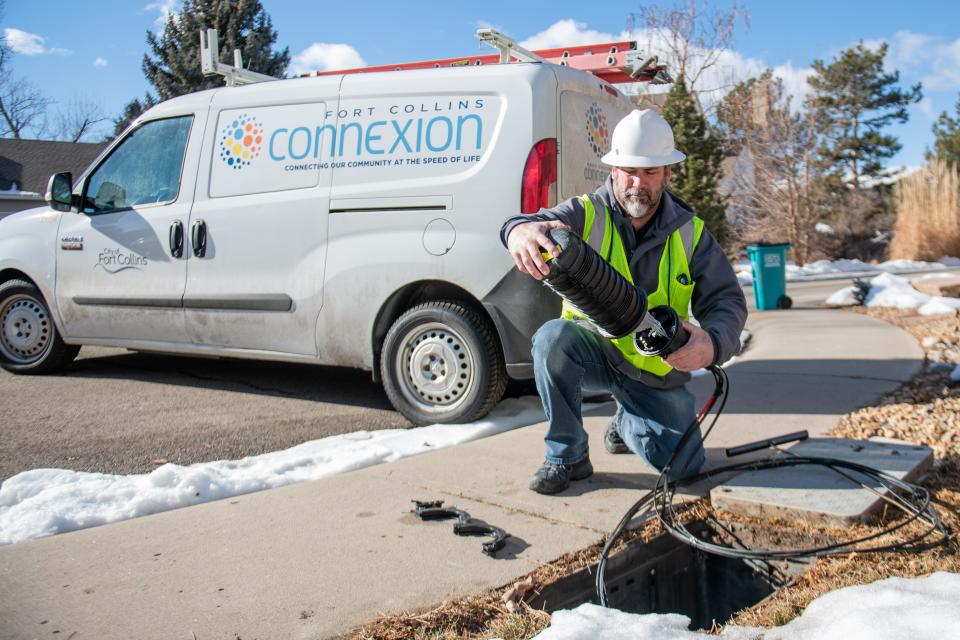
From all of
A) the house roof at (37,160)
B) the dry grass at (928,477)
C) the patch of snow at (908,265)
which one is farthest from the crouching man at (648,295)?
the house roof at (37,160)

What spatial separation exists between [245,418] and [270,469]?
120 centimetres

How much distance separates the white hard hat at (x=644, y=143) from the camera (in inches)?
122

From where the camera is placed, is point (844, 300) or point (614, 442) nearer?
point (614, 442)

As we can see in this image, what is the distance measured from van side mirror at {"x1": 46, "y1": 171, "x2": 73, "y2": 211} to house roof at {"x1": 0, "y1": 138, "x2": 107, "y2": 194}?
25.2 meters

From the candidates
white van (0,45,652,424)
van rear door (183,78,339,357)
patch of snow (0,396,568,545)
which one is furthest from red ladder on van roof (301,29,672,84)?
patch of snow (0,396,568,545)

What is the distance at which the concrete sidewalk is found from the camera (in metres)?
2.30

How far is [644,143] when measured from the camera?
310cm

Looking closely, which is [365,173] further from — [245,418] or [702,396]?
[702,396]

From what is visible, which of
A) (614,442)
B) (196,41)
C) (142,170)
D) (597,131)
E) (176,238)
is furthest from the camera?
(196,41)

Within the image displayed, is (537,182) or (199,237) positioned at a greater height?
(537,182)

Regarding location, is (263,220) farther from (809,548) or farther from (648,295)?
(809,548)

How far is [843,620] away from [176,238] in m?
4.55

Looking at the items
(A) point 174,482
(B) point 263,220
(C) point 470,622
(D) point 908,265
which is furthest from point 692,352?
(D) point 908,265

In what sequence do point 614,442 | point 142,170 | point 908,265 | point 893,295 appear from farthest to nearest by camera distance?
1. point 908,265
2. point 893,295
3. point 142,170
4. point 614,442
